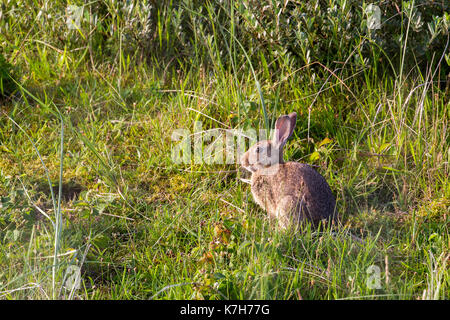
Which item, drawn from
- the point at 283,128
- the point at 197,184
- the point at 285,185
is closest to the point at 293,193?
the point at 285,185

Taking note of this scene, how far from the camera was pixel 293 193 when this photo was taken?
3473 millimetres

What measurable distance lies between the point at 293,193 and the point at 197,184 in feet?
2.67

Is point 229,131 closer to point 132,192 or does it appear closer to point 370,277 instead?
point 132,192

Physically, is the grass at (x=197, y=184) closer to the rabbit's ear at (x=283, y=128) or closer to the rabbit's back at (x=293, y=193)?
the rabbit's back at (x=293, y=193)

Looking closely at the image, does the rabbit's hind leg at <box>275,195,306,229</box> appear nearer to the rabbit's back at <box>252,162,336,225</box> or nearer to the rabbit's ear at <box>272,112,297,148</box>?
the rabbit's back at <box>252,162,336,225</box>

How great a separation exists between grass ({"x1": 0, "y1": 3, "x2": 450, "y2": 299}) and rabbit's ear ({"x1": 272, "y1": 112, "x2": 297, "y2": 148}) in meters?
0.31

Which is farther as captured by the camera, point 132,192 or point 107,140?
point 107,140

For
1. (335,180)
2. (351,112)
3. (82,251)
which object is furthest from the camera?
(351,112)

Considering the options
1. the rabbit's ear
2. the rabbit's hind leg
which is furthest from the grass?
the rabbit's ear

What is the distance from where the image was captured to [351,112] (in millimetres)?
4406

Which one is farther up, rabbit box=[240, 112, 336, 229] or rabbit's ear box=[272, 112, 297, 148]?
rabbit's ear box=[272, 112, 297, 148]

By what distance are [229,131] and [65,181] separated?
135 cm

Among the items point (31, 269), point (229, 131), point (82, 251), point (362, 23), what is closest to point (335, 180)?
point (229, 131)

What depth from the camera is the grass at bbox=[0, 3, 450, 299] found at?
293cm
